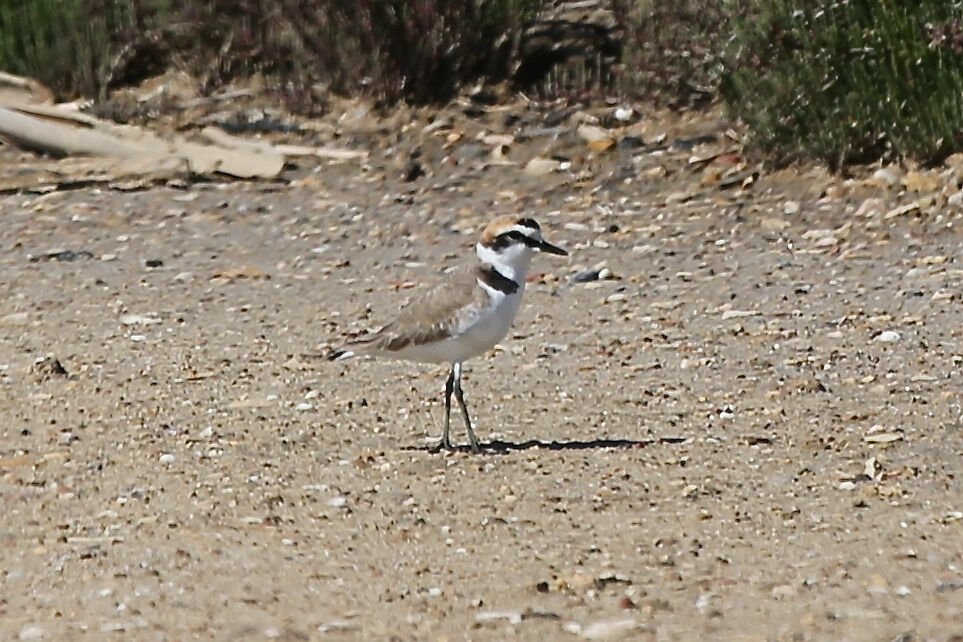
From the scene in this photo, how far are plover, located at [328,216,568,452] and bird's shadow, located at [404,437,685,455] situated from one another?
0.05 meters

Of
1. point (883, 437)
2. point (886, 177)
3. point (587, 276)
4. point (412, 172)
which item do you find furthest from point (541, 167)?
point (883, 437)

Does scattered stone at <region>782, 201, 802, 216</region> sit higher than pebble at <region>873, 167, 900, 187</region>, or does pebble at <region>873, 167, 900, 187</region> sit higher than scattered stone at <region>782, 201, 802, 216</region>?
pebble at <region>873, 167, 900, 187</region>

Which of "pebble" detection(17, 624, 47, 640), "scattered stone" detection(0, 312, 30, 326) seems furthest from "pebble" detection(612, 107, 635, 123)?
"pebble" detection(17, 624, 47, 640)

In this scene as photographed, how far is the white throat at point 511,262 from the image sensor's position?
788 centimetres

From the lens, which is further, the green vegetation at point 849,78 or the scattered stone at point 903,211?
the green vegetation at point 849,78

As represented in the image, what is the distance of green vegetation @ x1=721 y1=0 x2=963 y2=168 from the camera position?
12617 mm

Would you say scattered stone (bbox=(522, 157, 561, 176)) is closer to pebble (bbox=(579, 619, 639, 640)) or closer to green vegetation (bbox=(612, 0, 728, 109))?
green vegetation (bbox=(612, 0, 728, 109))

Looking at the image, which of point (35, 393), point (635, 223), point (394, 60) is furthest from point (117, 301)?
point (394, 60)

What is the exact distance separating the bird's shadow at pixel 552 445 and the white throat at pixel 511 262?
2.07 feet

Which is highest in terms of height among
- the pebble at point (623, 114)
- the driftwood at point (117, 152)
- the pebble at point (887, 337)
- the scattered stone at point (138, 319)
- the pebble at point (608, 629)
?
the pebble at point (608, 629)

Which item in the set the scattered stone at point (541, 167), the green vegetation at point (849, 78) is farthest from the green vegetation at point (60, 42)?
the green vegetation at point (849, 78)

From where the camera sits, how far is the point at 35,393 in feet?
30.0

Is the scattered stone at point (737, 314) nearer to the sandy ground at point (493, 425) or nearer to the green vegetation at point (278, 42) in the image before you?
the sandy ground at point (493, 425)

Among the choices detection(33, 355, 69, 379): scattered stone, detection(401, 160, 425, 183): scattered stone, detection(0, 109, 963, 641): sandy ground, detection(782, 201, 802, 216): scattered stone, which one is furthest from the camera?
detection(401, 160, 425, 183): scattered stone
